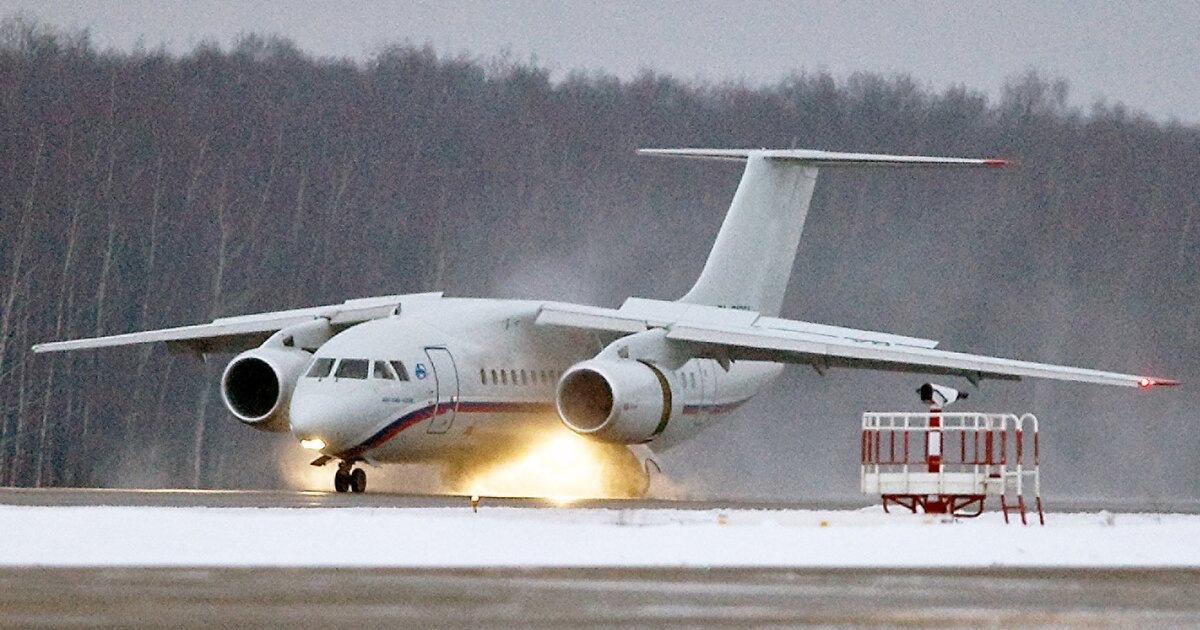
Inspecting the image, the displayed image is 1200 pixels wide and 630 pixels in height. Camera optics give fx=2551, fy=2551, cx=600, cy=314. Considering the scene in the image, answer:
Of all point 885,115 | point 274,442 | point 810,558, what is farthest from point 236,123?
point 810,558

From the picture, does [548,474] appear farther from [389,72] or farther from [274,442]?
[389,72]

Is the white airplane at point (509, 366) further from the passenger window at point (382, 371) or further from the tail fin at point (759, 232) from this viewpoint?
the tail fin at point (759, 232)

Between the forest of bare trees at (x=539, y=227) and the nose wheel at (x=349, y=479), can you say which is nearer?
the nose wheel at (x=349, y=479)

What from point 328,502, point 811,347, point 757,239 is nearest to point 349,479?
point 328,502

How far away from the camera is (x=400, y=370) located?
26.1 m

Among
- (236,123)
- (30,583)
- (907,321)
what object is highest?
(236,123)

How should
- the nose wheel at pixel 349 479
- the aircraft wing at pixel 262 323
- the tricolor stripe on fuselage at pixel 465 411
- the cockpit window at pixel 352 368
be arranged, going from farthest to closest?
the aircraft wing at pixel 262 323
the nose wheel at pixel 349 479
the tricolor stripe on fuselage at pixel 465 411
the cockpit window at pixel 352 368

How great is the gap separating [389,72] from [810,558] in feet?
122

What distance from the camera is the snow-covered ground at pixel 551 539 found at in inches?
560

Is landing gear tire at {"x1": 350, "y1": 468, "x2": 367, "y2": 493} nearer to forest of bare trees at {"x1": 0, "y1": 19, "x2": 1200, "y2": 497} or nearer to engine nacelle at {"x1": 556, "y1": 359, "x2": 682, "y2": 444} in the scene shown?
engine nacelle at {"x1": 556, "y1": 359, "x2": 682, "y2": 444}

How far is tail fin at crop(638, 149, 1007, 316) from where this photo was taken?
31859mm

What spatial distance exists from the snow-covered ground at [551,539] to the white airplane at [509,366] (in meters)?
6.59

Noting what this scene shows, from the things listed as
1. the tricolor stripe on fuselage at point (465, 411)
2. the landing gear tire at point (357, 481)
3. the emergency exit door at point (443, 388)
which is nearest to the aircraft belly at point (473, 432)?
the tricolor stripe on fuselage at point (465, 411)

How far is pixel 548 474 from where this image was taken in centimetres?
3005
